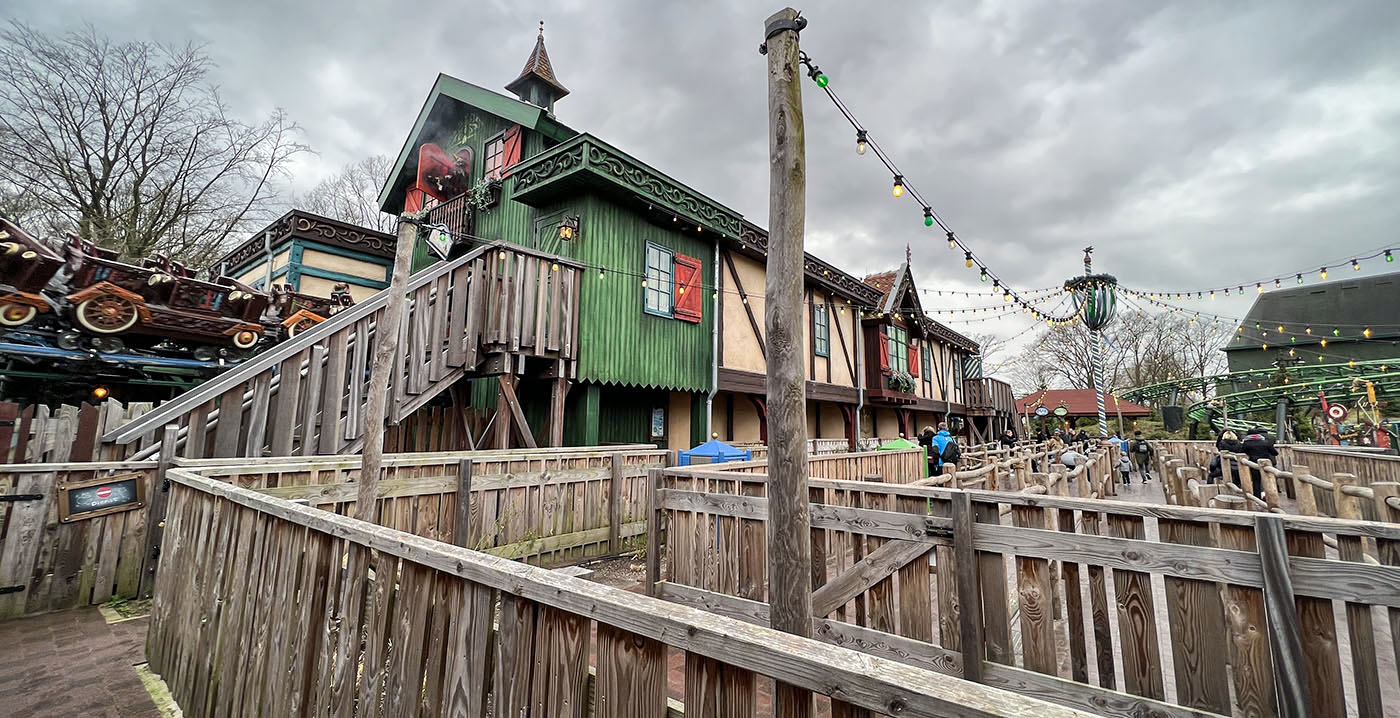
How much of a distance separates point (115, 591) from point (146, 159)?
19185 millimetres

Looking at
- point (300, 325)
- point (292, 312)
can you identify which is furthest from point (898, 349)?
point (292, 312)

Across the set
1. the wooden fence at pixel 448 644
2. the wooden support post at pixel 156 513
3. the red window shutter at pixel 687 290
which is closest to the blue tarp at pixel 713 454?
the red window shutter at pixel 687 290

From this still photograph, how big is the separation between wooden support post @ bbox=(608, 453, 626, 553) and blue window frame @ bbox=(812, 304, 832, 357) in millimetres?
9721

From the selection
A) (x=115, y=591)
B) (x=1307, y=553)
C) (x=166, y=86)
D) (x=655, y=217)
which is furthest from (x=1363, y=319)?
(x=166, y=86)

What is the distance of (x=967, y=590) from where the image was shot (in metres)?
3.22

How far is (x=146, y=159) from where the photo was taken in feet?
55.7

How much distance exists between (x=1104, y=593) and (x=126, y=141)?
25.4 metres

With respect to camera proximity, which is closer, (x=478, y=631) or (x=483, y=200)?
(x=478, y=631)

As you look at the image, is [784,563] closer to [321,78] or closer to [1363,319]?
[321,78]

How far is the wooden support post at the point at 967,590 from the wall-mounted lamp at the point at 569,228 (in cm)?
894

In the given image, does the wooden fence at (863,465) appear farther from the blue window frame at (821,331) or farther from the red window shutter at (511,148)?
the red window shutter at (511,148)

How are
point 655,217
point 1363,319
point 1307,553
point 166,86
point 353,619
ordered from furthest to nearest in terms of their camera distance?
point 1363,319
point 166,86
point 655,217
point 1307,553
point 353,619

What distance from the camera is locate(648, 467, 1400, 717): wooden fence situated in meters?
2.38

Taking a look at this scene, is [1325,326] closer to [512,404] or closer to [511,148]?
[511,148]
